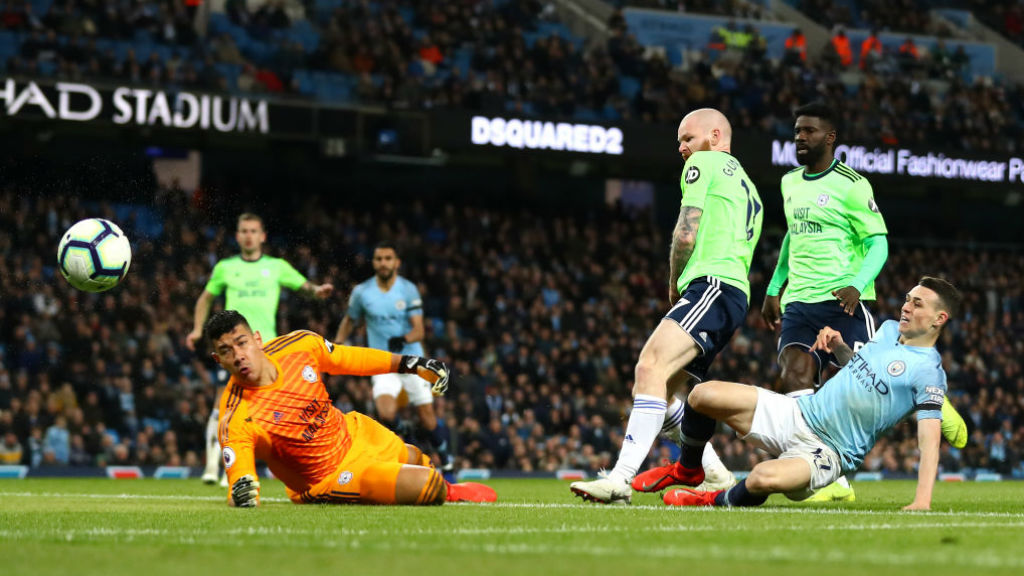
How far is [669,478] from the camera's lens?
775cm

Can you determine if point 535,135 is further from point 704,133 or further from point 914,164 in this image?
point 704,133

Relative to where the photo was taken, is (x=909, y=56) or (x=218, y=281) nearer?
(x=218, y=281)

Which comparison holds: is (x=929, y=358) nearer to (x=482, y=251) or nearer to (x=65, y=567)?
(x=65, y=567)

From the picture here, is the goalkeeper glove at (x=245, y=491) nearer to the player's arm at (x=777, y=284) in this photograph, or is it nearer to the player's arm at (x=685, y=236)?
the player's arm at (x=685, y=236)

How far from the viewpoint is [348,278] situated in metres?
20.6

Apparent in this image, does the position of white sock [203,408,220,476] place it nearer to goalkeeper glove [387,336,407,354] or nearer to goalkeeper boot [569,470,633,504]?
goalkeeper glove [387,336,407,354]

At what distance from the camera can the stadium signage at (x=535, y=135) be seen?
21.5m

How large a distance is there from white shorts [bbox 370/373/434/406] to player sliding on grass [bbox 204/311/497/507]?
3853mm

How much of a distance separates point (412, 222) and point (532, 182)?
326 centimetres

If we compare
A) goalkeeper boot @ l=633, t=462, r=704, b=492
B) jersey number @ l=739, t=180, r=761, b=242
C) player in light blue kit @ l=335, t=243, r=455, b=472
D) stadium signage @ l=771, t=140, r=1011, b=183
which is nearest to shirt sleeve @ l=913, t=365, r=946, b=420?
jersey number @ l=739, t=180, r=761, b=242

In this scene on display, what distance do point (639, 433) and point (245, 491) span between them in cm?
194

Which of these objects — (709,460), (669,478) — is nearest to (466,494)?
(669,478)

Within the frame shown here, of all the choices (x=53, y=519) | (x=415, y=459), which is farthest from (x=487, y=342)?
(x=53, y=519)

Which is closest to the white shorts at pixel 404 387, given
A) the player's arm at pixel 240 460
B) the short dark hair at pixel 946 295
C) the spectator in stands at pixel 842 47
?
the player's arm at pixel 240 460
